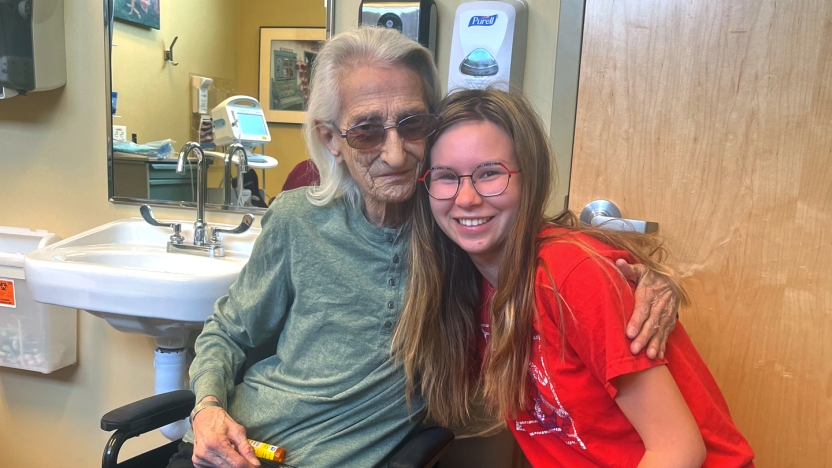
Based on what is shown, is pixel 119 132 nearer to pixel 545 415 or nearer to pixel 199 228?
pixel 199 228

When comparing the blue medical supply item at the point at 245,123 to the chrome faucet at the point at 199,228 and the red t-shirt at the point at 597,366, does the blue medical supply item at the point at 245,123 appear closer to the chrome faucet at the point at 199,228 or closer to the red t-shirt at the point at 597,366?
the chrome faucet at the point at 199,228

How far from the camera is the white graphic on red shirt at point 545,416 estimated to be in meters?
0.99

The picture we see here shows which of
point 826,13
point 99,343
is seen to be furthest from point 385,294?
point 99,343

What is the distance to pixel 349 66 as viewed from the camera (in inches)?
46.0

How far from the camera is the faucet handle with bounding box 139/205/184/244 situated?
1789mm

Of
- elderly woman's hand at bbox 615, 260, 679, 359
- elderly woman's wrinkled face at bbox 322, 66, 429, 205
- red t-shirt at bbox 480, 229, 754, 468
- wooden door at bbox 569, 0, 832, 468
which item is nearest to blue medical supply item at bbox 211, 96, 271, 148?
elderly woman's wrinkled face at bbox 322, 66, 429, 205

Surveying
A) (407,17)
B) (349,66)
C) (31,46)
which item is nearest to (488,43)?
(407,17)

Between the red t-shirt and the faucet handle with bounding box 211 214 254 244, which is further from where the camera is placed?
the faucet handle with bounding box 211 214 254 244

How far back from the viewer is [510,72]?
59.9 inches

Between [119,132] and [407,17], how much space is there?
3.31ft

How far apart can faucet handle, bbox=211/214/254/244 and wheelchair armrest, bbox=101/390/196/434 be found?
0.56 metres

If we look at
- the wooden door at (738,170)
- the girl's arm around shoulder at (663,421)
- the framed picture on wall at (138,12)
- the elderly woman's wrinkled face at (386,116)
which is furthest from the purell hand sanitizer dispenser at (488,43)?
the framed picture on wall at (138,12)

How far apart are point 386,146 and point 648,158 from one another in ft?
1.82

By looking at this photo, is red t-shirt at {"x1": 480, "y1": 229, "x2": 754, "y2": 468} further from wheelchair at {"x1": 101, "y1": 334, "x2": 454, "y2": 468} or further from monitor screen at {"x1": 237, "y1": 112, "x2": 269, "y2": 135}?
monitor screen at {"x1": 237, "y1": 112, "x2": 269, "y2": 135}
